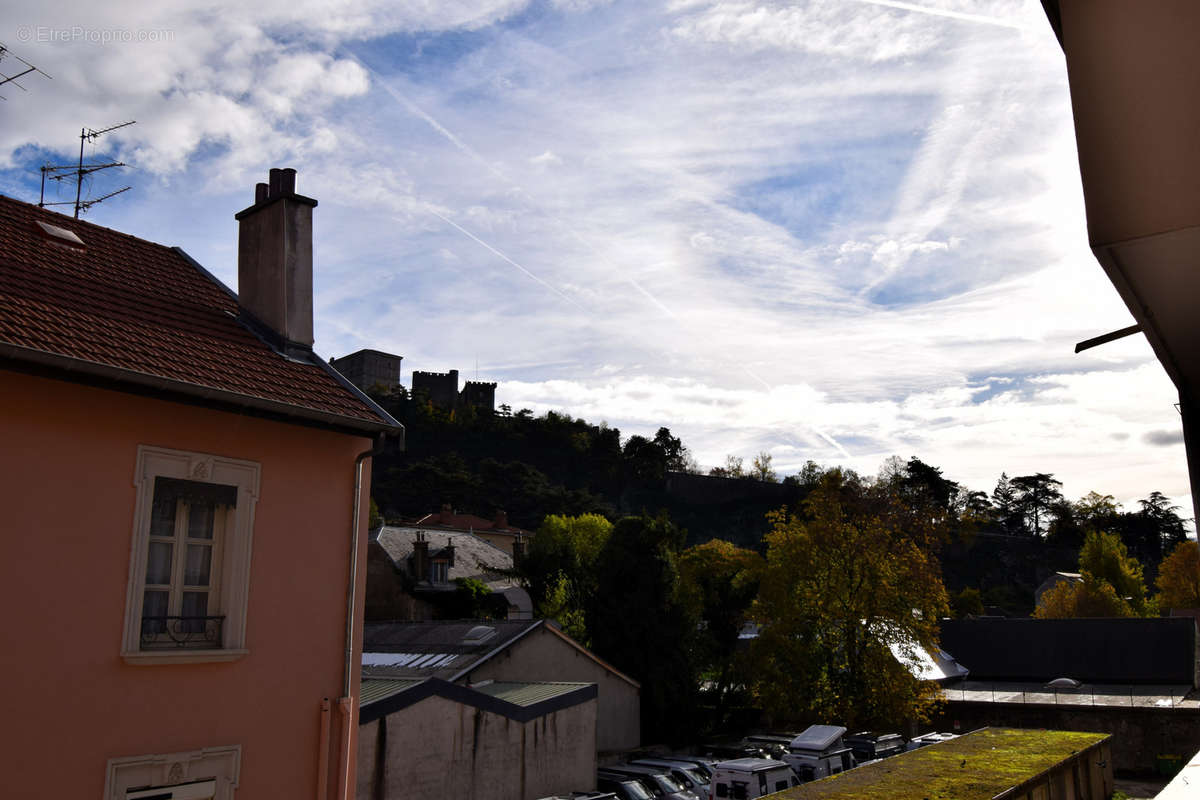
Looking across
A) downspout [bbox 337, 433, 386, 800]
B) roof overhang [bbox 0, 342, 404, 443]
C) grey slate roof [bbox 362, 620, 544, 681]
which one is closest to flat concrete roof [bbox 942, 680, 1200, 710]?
grey slate roof [bbox 362, 620, 544, 681]

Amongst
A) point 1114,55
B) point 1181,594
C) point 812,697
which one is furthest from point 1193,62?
point 1181,594

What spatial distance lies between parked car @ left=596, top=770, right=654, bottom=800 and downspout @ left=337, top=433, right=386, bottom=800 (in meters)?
13.6

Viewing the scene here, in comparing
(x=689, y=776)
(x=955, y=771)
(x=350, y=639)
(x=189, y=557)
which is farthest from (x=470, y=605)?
(x=189, y=557)

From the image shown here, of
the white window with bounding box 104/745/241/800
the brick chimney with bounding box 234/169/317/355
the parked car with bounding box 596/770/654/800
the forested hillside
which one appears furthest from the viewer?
the forested hillside

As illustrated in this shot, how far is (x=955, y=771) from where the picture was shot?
62.1 feet

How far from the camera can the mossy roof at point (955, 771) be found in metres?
16.2

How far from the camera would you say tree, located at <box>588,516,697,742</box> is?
33.4 metres

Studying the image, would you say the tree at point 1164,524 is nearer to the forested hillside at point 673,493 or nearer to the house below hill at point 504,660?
the forested hillside at point 673,493

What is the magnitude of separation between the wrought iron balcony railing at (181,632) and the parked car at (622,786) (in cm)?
1548

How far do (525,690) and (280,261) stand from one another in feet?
56.9

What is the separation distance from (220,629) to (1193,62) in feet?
30.9

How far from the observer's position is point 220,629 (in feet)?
30.1

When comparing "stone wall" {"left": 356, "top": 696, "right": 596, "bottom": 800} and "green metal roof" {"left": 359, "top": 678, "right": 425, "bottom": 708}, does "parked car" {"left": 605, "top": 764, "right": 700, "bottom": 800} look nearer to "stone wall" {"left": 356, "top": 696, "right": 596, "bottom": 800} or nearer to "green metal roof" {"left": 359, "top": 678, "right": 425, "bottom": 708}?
"stone wall" {"left": 356, "top": 696, "right": 596, "bottom": 800}

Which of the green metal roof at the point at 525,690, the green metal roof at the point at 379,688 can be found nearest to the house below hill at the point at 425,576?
the green metal roof at the point at 525,690
